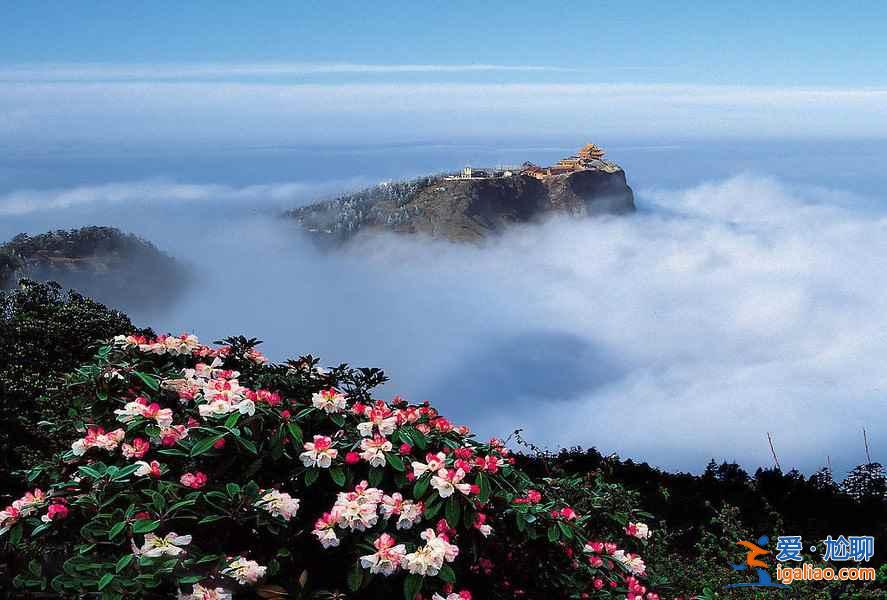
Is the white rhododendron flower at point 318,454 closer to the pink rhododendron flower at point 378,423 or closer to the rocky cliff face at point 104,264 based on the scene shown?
the pink rhododendron flower at point 378,423

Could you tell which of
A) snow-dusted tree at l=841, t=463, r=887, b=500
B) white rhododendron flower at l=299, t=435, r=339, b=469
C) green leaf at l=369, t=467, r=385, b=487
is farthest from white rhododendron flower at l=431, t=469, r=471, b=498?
snow-dusted tree at l=841, t=463, r=887, b=500

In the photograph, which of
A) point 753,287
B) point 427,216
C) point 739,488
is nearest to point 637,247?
point 753,287

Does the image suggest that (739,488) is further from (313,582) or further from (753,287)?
(753,287)

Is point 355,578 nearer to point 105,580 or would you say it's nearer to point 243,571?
point 243,571

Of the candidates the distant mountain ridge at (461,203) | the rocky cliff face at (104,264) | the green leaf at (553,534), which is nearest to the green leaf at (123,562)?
the green leaf at (553,534)

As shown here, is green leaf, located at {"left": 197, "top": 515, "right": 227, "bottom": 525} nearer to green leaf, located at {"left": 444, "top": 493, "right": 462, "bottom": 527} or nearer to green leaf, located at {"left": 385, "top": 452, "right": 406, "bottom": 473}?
green leaf, located at {"left": 385, "top": 452, "right": 406, "bottom": 473}

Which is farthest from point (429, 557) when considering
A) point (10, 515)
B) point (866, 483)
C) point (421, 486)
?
point (866, 483)
